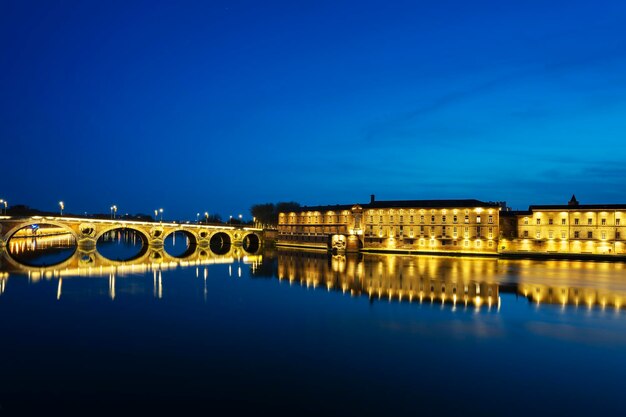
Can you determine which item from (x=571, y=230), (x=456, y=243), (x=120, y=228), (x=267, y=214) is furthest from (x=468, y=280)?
(x=267, y=214)

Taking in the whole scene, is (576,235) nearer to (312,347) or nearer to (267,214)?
(312,347)

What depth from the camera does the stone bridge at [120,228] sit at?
7312 centimetres

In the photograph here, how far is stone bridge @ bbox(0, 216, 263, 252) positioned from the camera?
240 feet

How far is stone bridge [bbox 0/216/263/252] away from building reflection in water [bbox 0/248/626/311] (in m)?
9.01

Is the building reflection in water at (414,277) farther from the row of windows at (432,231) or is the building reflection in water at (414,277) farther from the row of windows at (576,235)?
the row of windows at (432,231)

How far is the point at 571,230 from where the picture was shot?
7531 cm

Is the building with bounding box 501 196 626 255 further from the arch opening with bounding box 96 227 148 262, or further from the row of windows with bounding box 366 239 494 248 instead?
the arch opening with bounding box 96 227 148 262

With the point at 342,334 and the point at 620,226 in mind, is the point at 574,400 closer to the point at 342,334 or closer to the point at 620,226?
the point at 342,334

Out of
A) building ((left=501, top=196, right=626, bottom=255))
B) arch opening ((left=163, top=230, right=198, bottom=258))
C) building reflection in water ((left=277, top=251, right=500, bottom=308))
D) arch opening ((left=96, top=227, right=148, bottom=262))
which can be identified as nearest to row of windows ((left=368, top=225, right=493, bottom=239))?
building ((left=501, top=196, right=626, bottom=255))

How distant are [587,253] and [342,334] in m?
62.1

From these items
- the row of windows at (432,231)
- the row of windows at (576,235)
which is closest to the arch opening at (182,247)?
the row of windows at (432,231)

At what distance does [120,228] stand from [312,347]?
271 feet

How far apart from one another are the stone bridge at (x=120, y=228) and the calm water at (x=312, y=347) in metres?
34.2

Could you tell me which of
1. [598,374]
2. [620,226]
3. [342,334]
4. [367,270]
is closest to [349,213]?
[367,270]
